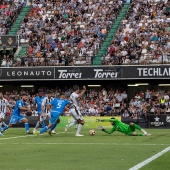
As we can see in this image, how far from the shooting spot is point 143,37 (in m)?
42.6

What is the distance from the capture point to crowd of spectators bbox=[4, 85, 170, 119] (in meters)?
39.0

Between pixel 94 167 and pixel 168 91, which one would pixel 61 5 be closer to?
pixel 168 91

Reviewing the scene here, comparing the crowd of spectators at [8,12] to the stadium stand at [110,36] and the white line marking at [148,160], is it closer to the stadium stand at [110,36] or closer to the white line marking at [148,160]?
the stadium stand at [110,36]

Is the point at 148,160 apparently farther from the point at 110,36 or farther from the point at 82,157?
the point at 110,36

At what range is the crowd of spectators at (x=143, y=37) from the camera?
135 feet

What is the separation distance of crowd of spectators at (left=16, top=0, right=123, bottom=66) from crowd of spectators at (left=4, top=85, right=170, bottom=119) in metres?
2.67

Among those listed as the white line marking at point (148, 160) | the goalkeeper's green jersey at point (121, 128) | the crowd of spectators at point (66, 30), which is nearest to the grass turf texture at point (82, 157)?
the white line marking at point (148, 160)

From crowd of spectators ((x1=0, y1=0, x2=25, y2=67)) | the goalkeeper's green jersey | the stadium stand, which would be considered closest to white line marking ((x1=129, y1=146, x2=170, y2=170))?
the goalkeeper's green jersey

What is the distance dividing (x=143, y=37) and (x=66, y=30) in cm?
682

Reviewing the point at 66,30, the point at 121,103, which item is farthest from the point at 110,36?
the point at 121,103

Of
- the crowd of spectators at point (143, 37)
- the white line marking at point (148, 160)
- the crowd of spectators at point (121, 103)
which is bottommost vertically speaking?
the white line marking at point (148, 160)

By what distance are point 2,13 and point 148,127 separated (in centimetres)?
1967

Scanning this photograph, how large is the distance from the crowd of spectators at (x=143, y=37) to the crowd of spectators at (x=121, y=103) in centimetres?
230

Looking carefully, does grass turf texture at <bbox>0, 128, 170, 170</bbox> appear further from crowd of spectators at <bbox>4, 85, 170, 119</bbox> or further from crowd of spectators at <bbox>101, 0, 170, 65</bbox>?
crowd of spectators at <bbox>101, 0, 170, 65</bbox>
